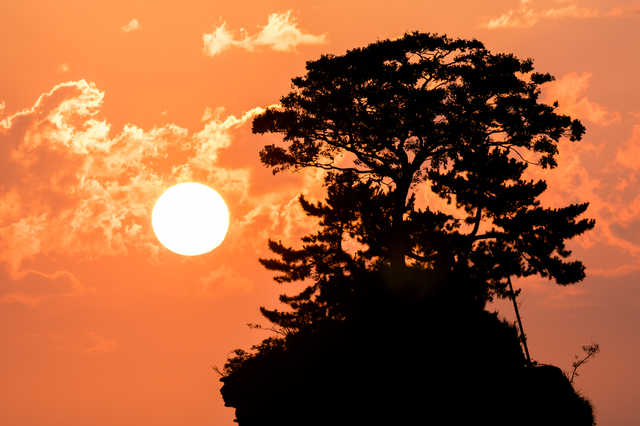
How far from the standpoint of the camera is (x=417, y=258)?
3147 cm

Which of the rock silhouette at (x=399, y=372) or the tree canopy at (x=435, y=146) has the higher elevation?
the tree canopy at (x=435, y=146)

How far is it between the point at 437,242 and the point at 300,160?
8519 millimetres

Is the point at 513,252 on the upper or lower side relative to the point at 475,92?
lower

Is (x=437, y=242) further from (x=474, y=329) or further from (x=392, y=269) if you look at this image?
(x=474, y=329)

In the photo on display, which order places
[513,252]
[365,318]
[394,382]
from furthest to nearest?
[513,252] → [365,318] → [394,382]

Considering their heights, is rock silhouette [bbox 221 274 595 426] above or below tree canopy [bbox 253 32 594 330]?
below

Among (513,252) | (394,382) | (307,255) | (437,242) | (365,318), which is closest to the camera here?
(394,382)

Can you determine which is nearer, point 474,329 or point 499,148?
point 474,329

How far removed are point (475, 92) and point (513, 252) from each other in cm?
1054

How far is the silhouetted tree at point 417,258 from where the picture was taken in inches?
1064

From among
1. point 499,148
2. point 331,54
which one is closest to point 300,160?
point 331,54

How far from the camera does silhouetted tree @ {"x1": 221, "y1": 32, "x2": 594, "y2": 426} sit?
27031 millimetres

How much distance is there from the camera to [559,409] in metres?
31.4

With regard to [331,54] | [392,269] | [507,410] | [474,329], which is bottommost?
[507,410]
